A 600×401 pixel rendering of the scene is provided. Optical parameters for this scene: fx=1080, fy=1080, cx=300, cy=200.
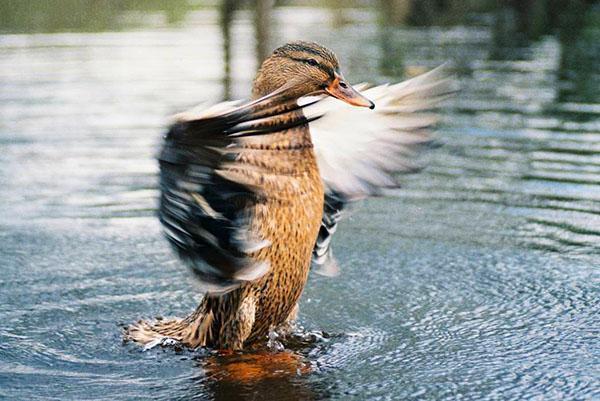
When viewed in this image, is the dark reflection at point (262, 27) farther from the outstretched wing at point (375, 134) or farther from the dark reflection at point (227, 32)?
→ the outstretched wing at point (375, 134)

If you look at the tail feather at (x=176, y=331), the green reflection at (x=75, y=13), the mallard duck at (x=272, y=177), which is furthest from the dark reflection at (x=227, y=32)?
the tail feather at (x=176, y=331)

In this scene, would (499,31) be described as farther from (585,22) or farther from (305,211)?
(305,211)

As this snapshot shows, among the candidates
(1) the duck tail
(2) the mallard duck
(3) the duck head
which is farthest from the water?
(3) the duck head

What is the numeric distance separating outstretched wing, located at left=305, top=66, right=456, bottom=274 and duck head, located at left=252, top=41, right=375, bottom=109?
0.52 metres

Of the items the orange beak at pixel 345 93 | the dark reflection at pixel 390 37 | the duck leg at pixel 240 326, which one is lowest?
the duck leg at pixel 240 326

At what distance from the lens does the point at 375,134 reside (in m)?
5.27

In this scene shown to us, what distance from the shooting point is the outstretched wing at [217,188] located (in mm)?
3953

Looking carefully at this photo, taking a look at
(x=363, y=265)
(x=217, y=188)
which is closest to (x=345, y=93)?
(x=217, y=188)

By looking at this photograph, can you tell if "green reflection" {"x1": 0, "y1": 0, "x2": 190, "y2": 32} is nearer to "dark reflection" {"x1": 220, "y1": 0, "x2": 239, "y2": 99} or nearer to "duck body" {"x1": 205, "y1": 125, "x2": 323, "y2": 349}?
"dark reflection" {"x1": 220, "y1": 0, "x2": 239, "y2": 99}

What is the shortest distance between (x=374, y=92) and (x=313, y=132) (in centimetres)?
36

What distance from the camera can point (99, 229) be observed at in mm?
7023

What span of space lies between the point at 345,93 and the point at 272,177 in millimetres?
484

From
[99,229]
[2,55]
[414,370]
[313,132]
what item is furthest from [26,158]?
[2,55]

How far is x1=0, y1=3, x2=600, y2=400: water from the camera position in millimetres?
4682
